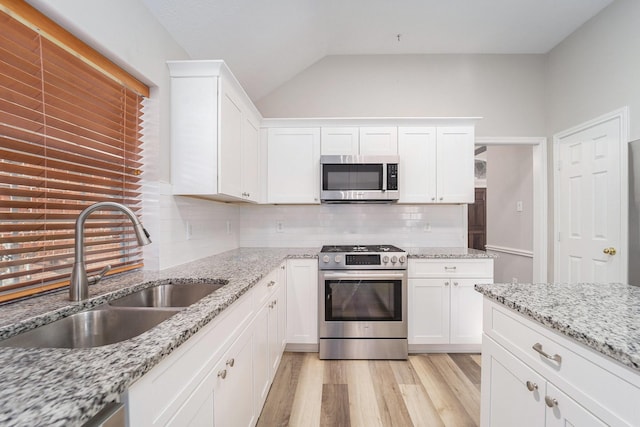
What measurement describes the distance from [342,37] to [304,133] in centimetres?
105

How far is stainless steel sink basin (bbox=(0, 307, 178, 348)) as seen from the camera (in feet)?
2.92

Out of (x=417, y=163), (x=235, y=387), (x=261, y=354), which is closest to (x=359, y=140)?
(x=417, y=163)

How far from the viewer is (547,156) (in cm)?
299

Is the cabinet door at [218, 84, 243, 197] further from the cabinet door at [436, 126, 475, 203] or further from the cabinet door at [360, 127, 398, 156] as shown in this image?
the cabinet door at [436, 126, 475, 203]

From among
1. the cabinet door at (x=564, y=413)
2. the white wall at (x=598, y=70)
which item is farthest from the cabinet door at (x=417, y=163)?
the cabinet door at (x=564, y=413)

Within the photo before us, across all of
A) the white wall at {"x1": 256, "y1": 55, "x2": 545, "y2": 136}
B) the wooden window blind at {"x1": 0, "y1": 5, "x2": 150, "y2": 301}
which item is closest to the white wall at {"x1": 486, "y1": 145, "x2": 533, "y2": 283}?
the white wall at {"x1": 256, "y1": 55, "x2": 545, "y2": 136}

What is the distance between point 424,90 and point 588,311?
9.03 feet

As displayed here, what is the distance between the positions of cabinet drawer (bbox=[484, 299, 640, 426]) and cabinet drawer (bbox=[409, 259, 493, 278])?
51.3 inches

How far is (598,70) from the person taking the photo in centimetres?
241

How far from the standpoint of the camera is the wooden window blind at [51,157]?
3.24 ft

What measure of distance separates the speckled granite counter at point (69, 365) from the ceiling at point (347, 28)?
1.70 m

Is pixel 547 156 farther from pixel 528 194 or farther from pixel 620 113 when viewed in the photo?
pixel 620 113

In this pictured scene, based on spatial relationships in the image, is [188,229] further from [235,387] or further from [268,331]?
[235,387]

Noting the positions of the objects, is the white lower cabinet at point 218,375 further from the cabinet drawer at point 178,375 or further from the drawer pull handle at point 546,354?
the drawer pull handle at point 546,354
